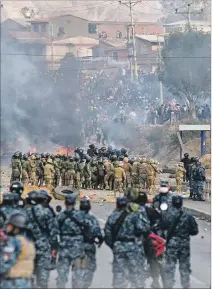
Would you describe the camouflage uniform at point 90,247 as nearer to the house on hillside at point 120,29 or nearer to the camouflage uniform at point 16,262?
the camouflage uniform at point 16,262

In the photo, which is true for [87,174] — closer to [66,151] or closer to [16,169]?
[16,169]

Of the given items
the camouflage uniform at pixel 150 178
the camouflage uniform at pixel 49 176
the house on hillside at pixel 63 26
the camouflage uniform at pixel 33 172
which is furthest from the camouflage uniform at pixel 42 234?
the house on hillside at pixel 63 26

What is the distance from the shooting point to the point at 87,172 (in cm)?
3572

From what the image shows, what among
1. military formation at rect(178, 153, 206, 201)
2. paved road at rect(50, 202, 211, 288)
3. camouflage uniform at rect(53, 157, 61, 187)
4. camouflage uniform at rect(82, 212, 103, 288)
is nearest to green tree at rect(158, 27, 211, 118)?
camouflage uniform at rect(53, 157, 61, 187)

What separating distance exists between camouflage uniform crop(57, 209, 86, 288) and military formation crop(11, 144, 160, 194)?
1815cm

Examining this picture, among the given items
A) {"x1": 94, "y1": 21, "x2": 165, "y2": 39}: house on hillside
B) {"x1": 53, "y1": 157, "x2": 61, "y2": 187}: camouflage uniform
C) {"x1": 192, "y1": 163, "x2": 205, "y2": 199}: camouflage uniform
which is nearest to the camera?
{"x1": 192, "y1": 163, "x2": 205, "y2": 199}: camouflage uniform

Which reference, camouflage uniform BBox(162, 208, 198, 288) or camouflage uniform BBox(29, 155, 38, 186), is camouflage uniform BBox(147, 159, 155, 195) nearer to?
camouflage uniform BBox(29, 155, 38, 186)

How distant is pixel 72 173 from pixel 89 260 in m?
20.2

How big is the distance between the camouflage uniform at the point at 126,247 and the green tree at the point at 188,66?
43.1 metres

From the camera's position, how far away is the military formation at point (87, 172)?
34.0 metres

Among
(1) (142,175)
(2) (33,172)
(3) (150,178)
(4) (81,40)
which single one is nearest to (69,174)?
(2) (33,172)

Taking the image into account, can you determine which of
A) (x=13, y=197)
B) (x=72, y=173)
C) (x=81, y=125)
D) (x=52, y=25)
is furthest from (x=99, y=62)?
(x=13, y=197)

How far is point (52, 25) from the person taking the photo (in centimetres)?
11831

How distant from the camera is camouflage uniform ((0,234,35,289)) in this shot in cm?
1259
